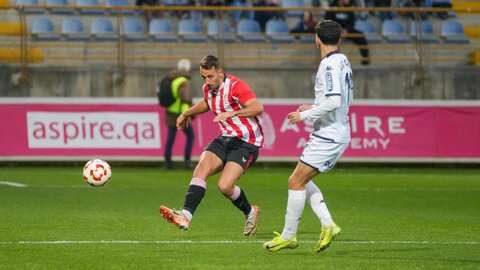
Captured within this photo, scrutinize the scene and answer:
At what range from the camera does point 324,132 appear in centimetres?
1044

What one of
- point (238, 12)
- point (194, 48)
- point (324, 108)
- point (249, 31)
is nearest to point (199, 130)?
point (194, 48)

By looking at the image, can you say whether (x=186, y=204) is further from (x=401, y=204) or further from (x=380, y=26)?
(x=380, y=26)

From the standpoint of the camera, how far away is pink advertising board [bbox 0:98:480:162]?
78.9ft

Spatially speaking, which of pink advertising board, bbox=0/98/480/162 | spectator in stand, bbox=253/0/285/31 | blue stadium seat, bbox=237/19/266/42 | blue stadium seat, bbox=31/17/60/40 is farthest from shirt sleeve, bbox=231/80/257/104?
spectator in stand, bbox=253/0/285/31

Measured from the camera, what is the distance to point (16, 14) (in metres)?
26.5

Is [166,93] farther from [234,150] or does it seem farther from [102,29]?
[234,150]

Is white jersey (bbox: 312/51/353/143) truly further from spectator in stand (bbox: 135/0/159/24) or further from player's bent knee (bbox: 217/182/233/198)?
spectator in stand (bbox: 135/0/159/24)

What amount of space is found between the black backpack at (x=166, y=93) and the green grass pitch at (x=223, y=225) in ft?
5.56

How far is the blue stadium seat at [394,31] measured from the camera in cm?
2873

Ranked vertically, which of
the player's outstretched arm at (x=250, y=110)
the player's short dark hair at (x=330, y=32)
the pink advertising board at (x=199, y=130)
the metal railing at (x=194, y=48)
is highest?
the player's short dark hair at (x=330, y=32)

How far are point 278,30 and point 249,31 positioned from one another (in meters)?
0.79

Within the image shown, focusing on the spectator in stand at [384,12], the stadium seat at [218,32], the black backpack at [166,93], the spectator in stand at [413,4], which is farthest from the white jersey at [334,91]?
the spectator in stand at [384,12]

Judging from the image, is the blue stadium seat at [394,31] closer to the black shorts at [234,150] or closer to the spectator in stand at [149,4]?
the spectator in stand at [149,4]

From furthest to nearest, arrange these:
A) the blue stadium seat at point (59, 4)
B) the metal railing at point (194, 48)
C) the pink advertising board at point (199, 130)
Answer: the blue stadium seat at point (59, 4) → the metal railing at point (194, 48) → the pink advertising board at point (199, 130)
